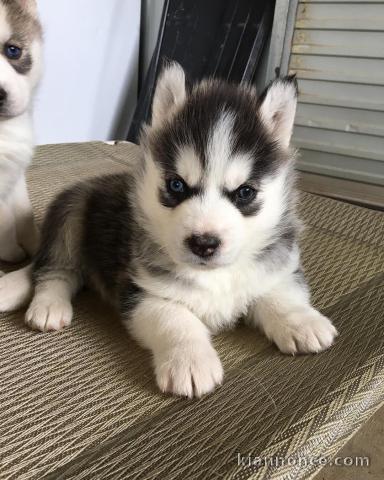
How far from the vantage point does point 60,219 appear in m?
1.76

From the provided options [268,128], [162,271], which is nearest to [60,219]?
[162,271]

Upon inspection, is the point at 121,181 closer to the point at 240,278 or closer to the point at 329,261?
the point at 240,278

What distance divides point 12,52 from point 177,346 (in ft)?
4.07

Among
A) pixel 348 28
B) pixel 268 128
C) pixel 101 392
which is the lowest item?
pixel 101 392

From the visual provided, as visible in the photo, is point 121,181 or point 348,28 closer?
point 121,181

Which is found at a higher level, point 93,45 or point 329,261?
point 93,45

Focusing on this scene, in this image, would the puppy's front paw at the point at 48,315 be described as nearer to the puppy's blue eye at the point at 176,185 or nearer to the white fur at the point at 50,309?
the white fur at the point at 50,309

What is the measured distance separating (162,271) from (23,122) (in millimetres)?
906

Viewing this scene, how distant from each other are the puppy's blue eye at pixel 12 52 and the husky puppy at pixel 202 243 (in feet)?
2.17

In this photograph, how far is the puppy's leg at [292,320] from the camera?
1305 millimetres

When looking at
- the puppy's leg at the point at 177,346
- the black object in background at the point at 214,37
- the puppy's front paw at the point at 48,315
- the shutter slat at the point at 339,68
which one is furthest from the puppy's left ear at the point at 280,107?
the black object in background at the point at 214,37

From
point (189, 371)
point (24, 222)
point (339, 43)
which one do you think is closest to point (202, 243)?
point (189, 371)

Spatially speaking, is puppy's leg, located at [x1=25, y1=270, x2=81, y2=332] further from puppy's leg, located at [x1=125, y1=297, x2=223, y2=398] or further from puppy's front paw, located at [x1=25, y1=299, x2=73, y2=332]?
puppy's leg, located at [x1=125, y1=297, x2=223, y2=398]

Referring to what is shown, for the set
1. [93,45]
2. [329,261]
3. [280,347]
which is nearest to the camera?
[280,347]
